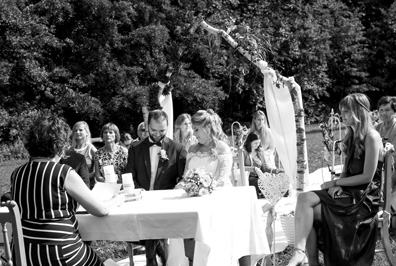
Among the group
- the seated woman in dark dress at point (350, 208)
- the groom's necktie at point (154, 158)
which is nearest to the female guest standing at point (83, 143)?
the groom's necktie at point (154, 158)

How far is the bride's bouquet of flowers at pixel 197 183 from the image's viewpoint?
4527mm

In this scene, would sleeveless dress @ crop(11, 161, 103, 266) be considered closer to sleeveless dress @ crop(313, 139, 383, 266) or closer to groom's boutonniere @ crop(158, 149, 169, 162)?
groom's boutonniere @ crop(158, 149, 169, 162)

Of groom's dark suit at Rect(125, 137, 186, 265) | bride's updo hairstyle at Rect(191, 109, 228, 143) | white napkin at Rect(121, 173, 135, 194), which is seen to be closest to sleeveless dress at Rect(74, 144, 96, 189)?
groom's dark suit at Rect(125, 137, 186, 265)

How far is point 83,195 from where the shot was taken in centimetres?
387

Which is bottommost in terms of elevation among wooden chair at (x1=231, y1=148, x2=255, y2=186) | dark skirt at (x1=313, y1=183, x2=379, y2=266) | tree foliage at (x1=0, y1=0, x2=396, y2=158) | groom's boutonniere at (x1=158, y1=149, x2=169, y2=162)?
dark skirt at (x1=313, y1=183, x2=379, y2=266)

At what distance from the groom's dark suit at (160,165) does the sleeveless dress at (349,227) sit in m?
1.45

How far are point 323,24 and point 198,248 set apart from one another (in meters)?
24.0

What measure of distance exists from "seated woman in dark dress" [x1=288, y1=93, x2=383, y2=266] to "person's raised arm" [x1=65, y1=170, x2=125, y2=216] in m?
1.57

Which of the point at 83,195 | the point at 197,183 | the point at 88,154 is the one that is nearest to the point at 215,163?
the point at 197,183

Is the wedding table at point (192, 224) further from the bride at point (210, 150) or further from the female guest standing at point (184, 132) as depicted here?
the female guest standing at point (184, 132)

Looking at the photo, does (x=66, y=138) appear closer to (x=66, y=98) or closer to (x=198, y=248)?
(x=198, y=248)

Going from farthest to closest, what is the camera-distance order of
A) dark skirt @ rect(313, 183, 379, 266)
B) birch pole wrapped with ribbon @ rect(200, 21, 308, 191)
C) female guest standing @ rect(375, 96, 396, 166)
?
birch pole wrapped with ribbon @ rect(200, 21, 308, 191) → female guest standing @ rect(375, 96, 396, 166) → dark skirt @ rect(313, 183, 379, 266)

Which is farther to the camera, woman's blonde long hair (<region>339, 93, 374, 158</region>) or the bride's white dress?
the bride's white dress

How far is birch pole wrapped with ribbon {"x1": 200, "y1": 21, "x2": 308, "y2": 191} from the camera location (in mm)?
7273
